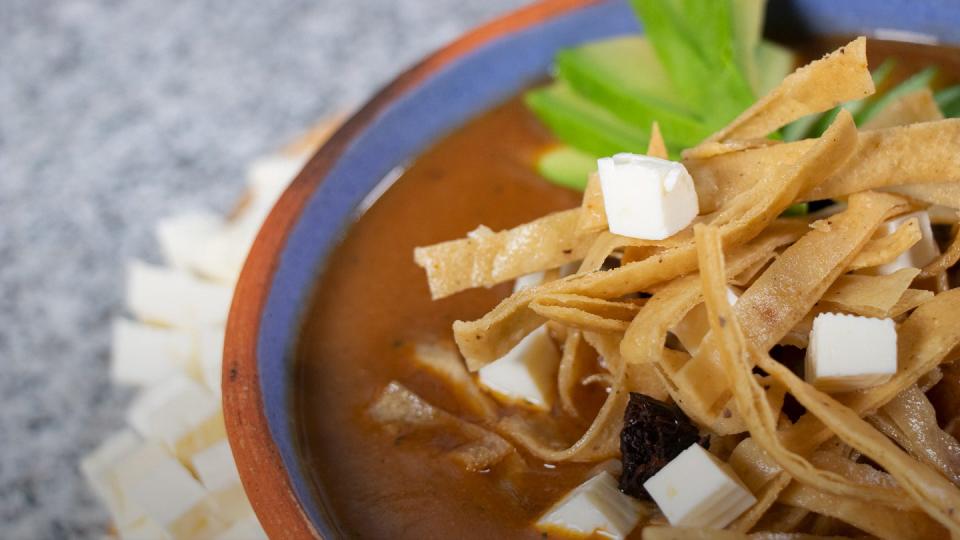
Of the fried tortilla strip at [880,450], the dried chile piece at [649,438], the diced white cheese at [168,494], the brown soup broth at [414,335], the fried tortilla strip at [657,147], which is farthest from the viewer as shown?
the diced white cheese at [168,494]

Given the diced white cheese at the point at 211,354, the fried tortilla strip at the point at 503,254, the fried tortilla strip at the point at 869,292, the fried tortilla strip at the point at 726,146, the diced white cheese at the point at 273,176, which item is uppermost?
the diced white cheese at the point at 273,176

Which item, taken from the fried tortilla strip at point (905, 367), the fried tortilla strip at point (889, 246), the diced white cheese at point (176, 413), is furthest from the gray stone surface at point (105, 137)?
the fried tortilla strip at point (889, 246)

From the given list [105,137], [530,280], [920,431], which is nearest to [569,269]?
[530,280]

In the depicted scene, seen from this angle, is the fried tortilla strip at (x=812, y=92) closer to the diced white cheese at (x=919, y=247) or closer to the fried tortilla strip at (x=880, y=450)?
the diced white cheese at (x=919, y=247)

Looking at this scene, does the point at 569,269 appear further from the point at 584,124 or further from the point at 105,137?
the point at 105,137

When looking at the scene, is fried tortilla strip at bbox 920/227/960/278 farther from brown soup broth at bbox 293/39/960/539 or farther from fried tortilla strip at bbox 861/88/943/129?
brown soup broth at bbox 293/39/960/539

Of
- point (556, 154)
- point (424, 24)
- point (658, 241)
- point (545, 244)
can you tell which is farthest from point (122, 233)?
point (658, 241)
